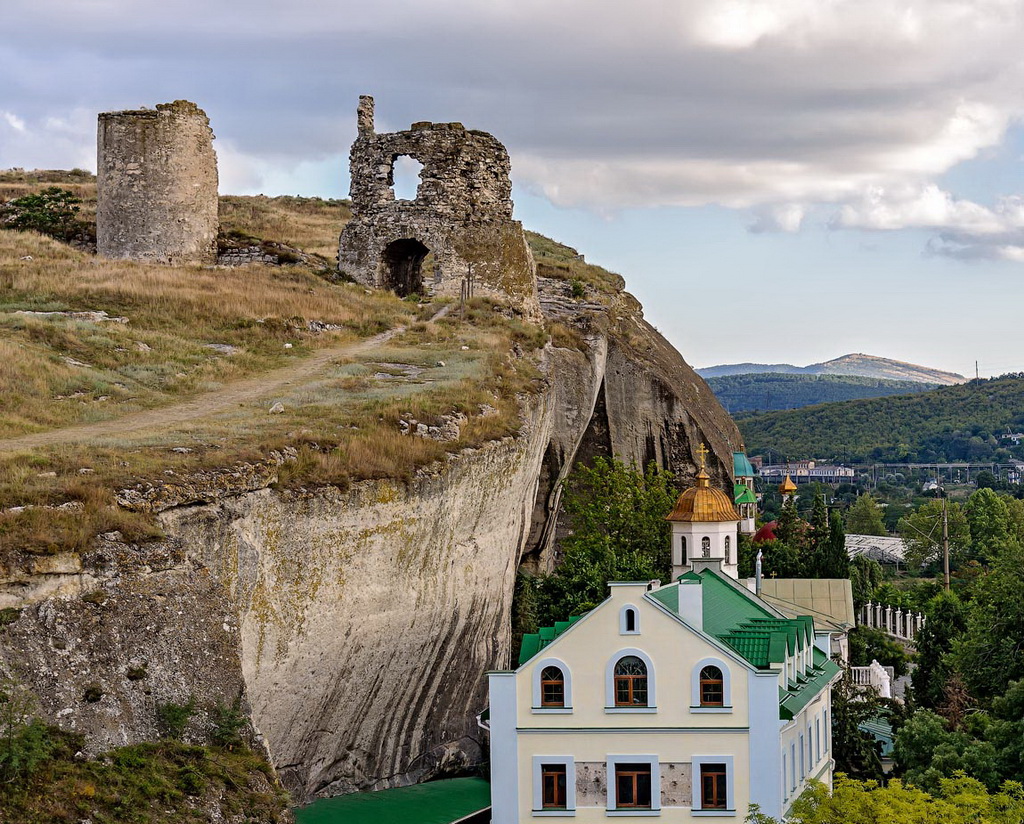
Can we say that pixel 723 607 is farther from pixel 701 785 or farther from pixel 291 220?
pixel 291 220

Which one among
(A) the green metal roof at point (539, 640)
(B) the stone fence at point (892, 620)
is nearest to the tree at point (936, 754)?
(A) the green metal roof at point (539, 640)

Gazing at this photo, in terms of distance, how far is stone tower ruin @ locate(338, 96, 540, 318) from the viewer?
59344mm

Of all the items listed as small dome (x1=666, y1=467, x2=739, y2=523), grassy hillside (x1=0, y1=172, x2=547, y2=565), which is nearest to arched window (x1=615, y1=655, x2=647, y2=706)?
grassy hillside (x1=0, y1=172, x2=547, y2=565)

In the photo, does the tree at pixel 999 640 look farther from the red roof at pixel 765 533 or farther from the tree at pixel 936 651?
the red roof at pixel 765 533

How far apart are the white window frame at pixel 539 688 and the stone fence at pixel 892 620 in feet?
173

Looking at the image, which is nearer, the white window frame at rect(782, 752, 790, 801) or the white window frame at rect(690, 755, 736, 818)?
the white window frame at rect(690, 755, 736, 818)

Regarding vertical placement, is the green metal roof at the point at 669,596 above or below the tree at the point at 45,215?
below

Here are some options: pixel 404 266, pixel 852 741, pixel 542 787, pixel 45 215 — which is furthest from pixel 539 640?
pixel 45 215

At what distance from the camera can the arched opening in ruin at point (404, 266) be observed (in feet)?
201

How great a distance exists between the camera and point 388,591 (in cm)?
3906

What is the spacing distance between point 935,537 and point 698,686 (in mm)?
103145

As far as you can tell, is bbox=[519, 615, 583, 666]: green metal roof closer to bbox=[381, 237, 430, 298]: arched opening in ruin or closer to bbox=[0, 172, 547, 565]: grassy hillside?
bbox=[0, 172, 547, 565]: grassy hillside

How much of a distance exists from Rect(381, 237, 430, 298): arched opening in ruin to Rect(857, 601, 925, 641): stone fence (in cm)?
3677

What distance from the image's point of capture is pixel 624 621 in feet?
130
